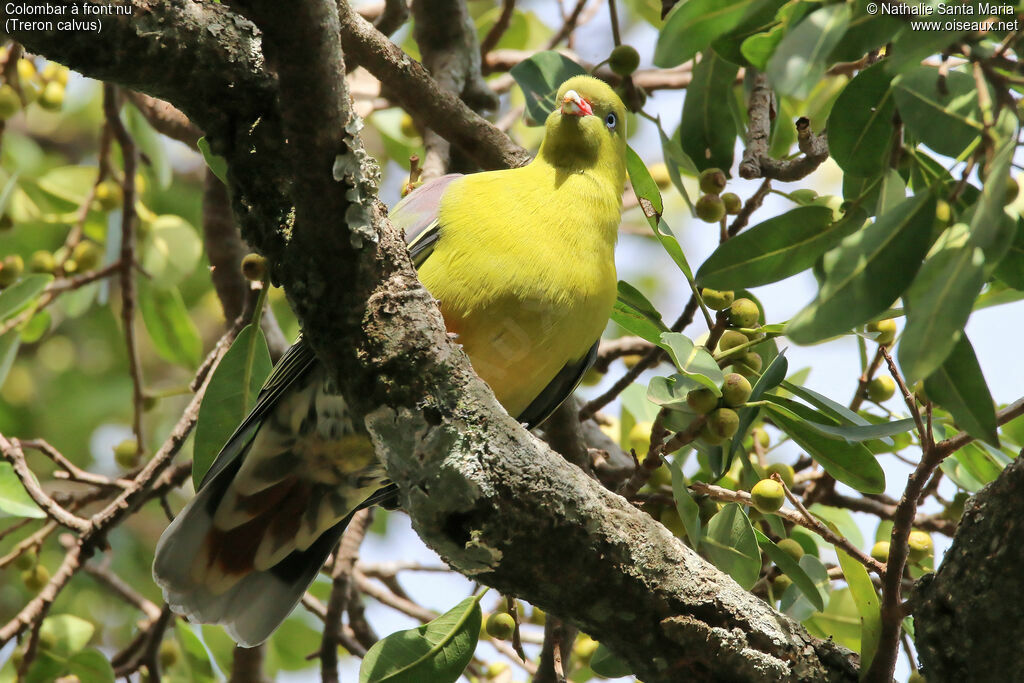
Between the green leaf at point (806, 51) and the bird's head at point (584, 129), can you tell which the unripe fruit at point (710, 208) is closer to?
the bird's head at point (584, 129)

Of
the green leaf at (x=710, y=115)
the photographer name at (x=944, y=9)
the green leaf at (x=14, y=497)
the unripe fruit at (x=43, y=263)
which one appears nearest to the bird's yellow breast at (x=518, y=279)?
the green leaf at (x=710, y=115)

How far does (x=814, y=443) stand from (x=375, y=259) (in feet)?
3.82

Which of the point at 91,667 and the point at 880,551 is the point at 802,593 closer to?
the point at 880,551

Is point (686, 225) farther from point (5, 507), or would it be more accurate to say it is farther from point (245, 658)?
point (5, 507)

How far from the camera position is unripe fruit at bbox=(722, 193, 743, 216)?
8.93 ft

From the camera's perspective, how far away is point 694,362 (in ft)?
7.27

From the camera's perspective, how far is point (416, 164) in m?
2.90

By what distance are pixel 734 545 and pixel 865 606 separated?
347mm

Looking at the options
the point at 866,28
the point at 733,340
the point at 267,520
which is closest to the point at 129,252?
the point at 267,520

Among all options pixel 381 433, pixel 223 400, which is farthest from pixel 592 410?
pixel 381 433

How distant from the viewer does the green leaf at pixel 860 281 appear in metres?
1.37

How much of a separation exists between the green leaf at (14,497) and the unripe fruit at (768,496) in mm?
2004

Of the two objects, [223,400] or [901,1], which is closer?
[901,1]

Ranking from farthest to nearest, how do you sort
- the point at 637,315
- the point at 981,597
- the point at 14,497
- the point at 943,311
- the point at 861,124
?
the point at 14,497 < the point at 637,315 < the point at 861,124 < the point at 981,597 < the point at 943,311
